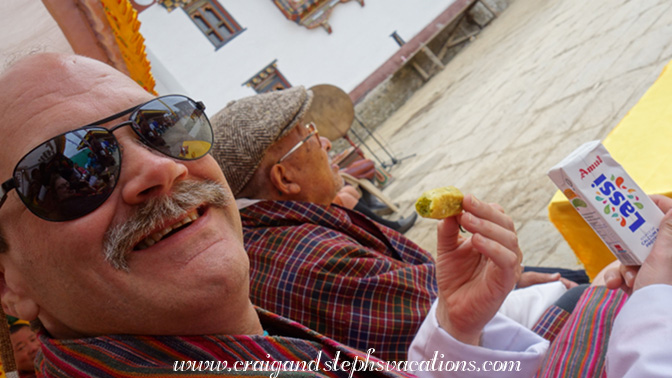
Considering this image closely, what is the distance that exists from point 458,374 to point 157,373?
3.12 feet

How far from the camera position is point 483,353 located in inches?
55.1

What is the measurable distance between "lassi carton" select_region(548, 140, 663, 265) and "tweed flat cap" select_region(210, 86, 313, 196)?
1453 mm

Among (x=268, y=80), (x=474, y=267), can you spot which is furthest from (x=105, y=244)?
(x=268, y=80)

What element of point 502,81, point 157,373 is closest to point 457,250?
point 157,373

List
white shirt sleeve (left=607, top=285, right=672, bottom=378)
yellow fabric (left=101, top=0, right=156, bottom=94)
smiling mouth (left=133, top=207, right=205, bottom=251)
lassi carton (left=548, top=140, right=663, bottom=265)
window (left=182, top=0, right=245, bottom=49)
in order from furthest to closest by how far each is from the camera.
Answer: window (left=182, top=0, right=245, bottom=49)
yellow fabric (left=101, top=0, right=156, bottom=94)
lassi carton (left=548, top=140, right=663, bottom=265)
smiling mouth (left=133, top=207, right=205, bottom=251)
white shirt sleeve (left=607, top=285, right=672, bottom=378)

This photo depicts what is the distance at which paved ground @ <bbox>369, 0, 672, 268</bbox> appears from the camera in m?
3.47

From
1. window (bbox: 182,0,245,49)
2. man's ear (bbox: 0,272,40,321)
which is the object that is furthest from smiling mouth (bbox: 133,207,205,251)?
window (bbox: 182,0,245,49)

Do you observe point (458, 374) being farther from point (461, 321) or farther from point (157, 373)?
point (157, 373)

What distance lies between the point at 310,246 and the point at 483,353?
32.9 inches

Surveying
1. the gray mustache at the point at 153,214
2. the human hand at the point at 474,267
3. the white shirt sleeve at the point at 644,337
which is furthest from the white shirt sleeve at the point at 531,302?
the gray mustache at the point at 153,214

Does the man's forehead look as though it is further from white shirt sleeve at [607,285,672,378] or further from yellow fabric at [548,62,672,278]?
yellow fabric at [548,62,672,278]

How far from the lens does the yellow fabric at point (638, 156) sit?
161 cm

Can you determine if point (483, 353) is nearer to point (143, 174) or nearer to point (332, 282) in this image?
point (332, 282)

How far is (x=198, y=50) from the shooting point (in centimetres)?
1147
